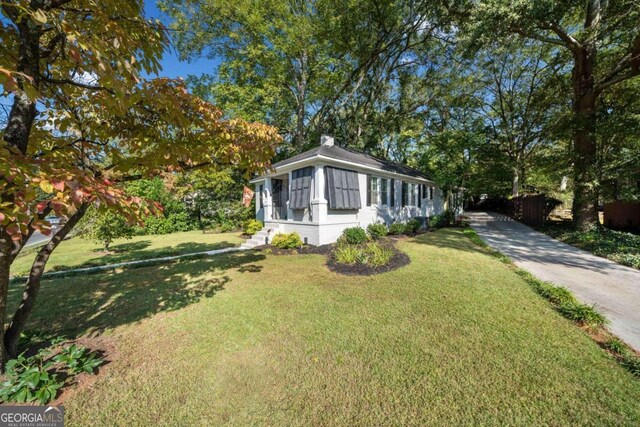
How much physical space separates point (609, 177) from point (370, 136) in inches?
560

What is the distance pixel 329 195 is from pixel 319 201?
0.55 m

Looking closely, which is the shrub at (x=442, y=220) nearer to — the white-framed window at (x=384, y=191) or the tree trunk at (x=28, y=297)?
the white-framed window at (x=384, y=191)

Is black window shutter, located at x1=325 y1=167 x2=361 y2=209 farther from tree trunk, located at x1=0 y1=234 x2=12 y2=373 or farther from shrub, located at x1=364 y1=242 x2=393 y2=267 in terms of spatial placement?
tree trunk, located at x1=0 y1=234 x2=12 y2=373

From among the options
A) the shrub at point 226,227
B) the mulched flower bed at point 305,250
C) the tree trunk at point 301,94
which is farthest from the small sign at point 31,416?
the tree trunk at point 301,94

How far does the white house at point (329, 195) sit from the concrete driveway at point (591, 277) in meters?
5.31

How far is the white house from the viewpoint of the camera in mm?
9625

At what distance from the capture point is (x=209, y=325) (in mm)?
3875

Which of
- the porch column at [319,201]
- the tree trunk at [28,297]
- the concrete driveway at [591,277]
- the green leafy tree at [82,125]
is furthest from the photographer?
the porch column at [319,201]

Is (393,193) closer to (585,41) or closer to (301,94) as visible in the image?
(585,41)

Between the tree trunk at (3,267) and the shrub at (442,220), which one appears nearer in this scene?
the tree trunk at (3,267)

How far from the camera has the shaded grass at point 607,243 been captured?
6600mm

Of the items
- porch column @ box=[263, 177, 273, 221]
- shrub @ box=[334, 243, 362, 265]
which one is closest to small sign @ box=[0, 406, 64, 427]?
shrub @ box=[334, 243, 362, 265]

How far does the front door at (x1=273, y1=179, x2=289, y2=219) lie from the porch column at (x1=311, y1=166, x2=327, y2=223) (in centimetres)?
355

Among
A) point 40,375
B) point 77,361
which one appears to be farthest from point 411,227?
point 40,375
